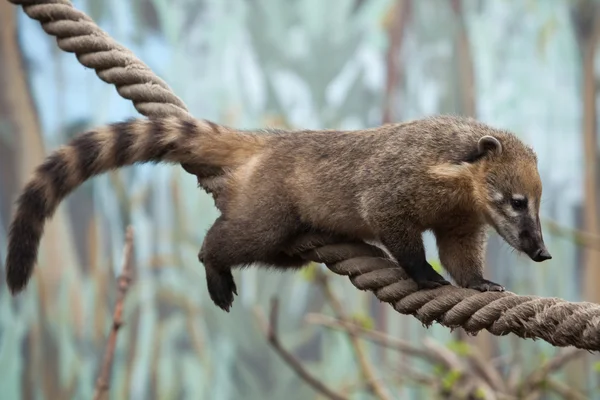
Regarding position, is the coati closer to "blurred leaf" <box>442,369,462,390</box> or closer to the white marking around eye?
Answer: the white marking around eye

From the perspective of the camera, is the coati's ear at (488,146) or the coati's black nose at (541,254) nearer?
the coati's black nose at (541,254)

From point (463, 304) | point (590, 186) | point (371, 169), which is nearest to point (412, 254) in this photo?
point (371, 169)

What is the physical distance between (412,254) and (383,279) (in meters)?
0.20

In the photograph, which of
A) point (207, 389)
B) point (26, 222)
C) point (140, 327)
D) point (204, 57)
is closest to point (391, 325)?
point (207, 389)

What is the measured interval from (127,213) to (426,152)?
4.67 meters

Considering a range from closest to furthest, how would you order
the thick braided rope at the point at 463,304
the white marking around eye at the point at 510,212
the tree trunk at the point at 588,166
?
1. the thick braided rope at the point at 463,304
2. the white marking around eye at the point at 510,212
3. the tree trunk at the point at 588,166

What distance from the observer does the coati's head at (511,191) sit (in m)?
2.87

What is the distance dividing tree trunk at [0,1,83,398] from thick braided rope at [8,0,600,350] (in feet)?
12.9

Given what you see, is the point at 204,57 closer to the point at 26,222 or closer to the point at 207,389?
the point at 207,389

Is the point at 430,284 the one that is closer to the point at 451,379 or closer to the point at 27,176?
the point at 451,379

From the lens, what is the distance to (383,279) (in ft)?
8.86

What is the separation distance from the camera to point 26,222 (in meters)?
2.94

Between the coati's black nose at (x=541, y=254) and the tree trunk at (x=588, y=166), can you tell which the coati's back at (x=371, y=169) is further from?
Result: the tree trunk at (x=588, y=166)

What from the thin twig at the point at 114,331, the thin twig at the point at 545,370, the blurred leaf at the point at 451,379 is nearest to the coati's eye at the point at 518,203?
the thin twig at the point at 114,331
